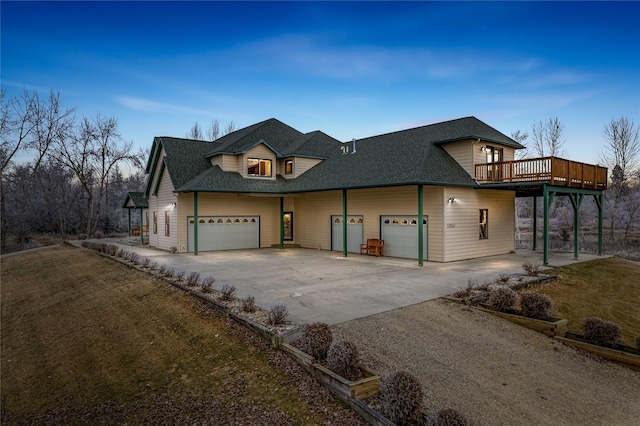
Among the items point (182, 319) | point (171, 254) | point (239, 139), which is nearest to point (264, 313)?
point (182, 319)

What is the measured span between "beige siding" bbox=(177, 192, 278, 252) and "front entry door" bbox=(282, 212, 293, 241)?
20.2 inches

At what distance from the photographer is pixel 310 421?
4.33 metres

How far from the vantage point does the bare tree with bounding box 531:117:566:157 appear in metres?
33.1

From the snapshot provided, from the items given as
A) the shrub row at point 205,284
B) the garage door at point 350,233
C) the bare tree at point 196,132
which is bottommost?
the shrub row at point 205,284

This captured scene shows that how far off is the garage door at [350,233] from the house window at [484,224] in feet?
19.8

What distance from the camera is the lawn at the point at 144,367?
4.87 m

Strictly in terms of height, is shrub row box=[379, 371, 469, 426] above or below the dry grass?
above

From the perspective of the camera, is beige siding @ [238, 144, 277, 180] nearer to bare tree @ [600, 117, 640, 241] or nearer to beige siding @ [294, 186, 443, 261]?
beige siding @ [294, 186, 443, 261]

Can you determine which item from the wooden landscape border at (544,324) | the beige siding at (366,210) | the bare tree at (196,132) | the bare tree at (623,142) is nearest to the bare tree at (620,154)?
the bare tree at (623,142)

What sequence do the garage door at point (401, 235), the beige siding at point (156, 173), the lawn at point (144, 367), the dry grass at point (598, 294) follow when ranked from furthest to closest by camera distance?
1. the beige siding at point (156, 173)
2. the garage door at point (401, 235)
3. the dry grass at point (598, 294)
4. the lawn at point (144, 367)

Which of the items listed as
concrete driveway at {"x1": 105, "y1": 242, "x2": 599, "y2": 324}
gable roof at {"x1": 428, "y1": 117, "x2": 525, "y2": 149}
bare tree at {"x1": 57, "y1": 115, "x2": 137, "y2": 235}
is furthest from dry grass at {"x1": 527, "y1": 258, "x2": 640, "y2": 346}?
bare tree at {"x1": 57, "y1": 115, "x2": 137, "y2": 235}

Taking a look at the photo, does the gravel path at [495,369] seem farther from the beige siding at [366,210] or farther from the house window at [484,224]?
the house window at [484,224]

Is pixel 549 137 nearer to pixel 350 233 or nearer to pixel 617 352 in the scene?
pixel 350 233

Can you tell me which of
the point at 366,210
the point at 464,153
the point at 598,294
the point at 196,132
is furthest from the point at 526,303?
the point at 196,132
